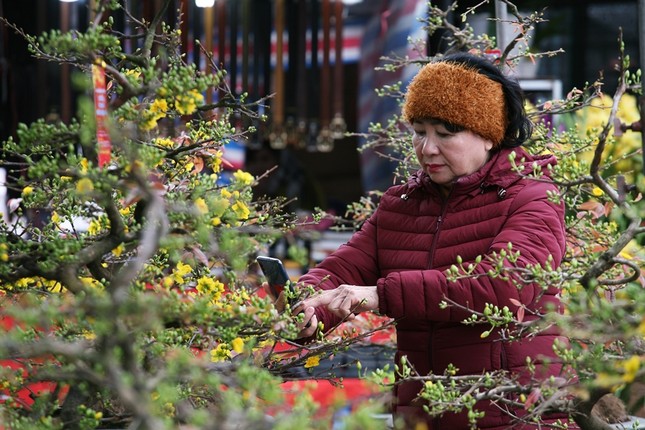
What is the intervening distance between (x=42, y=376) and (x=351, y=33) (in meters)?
4.75

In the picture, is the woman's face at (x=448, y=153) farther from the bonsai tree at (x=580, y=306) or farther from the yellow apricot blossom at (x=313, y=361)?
the yellow apricot blossom at (x=313, y=361)

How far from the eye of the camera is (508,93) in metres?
2.54

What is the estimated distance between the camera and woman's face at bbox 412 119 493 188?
2428 millimetres

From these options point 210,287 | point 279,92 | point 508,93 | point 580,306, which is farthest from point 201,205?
point 279,92

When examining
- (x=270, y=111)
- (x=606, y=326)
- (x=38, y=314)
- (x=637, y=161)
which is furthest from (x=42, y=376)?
(x=270, y=111)

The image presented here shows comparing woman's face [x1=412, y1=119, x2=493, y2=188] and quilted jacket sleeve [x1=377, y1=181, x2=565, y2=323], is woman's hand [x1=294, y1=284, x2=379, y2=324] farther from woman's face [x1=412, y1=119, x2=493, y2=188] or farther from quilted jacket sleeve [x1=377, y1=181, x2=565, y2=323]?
woman's face [x1=412, y1=119, x2=493, y2=188]

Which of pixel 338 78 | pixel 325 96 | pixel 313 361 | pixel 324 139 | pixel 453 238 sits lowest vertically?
pixel 313 361

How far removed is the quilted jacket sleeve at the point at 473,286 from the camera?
7.17ft

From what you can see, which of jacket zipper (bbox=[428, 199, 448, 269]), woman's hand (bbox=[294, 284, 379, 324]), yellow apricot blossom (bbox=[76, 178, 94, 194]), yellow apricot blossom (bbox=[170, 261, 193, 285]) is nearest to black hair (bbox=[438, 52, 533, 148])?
jacket zipper (bbox=[428, 199, 448, 269])

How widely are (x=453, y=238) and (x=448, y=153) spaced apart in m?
0.21

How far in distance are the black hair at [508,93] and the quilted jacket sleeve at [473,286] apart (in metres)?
0.30

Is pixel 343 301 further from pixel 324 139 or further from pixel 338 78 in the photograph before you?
pixel 338 78

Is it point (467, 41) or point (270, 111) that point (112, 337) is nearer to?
point (467, 41)

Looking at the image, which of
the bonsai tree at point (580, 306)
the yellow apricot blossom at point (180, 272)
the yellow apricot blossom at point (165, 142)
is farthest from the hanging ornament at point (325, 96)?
the yellow apricot blossom at point (180, 272)
